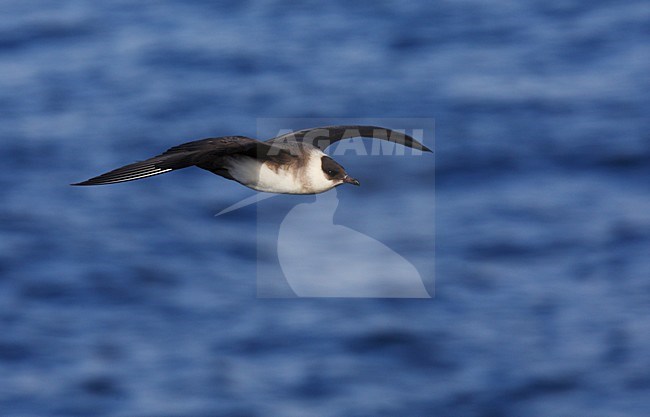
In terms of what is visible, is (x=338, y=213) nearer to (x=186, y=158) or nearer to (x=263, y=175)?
(x=263, y=175)

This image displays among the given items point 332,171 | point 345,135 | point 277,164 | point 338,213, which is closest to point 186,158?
point 277,164

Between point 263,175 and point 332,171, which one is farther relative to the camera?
point 332,171

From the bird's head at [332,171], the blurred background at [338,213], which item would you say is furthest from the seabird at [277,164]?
the blurred background at [338,213]

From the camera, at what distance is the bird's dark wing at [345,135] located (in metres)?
11.2

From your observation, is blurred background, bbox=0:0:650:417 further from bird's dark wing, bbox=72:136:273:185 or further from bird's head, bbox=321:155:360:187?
bird's dark wing, bbox=72:136:273:185

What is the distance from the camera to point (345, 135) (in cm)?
1133

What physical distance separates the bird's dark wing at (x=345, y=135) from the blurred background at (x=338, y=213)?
26.9 feet

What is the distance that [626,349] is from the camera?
20.0 metres

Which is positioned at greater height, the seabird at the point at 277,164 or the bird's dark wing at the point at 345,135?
the bird's dark wing at the point at 345,135

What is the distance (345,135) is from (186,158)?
199 centimetres

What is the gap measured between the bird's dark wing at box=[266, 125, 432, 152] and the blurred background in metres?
8.19

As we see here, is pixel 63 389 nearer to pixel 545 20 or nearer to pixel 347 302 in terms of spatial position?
pixel 347 302

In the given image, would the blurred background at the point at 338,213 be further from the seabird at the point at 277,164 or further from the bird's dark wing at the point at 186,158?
the bird's dark wing at the point at 186,158

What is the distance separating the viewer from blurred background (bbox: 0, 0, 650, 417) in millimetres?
19969
